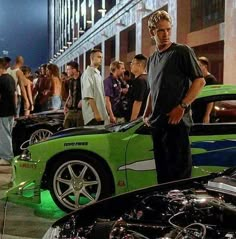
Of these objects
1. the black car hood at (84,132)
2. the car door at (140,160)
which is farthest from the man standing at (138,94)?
the car door at (140,160)

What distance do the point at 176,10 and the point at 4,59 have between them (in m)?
6.61

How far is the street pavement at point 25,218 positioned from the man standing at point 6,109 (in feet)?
6.80

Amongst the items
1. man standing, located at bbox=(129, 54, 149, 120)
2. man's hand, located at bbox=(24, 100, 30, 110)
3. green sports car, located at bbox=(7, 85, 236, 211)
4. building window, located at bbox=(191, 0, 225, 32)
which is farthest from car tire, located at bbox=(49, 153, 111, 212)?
building window, located at bbox=(191, 0, 225, 32)

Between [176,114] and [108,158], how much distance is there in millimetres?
1443

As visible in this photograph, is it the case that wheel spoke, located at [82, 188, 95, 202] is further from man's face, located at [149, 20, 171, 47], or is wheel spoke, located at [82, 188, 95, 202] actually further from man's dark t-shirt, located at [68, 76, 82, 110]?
man's dark t-shirt, located at [68, 76, 82, 110]

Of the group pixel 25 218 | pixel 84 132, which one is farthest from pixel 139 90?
pixel 25 218

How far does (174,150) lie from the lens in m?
4.64

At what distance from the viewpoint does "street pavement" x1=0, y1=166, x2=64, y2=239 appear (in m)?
5.26

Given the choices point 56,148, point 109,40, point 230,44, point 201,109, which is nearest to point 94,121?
point 56,148

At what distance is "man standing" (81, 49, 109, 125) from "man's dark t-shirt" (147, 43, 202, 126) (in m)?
2.66

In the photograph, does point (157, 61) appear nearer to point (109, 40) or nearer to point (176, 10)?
point (176, 10)

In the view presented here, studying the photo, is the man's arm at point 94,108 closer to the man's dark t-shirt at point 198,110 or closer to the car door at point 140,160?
the car door at point 140,160

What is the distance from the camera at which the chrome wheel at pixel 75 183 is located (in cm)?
587

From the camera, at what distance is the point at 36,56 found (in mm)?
75312
